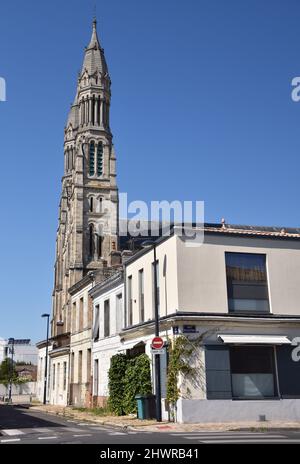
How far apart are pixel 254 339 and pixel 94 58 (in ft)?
254

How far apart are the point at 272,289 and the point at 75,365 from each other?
62.0 ft

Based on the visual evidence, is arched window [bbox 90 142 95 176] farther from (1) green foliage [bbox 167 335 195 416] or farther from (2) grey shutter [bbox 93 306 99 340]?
(1) green foliage [bbox 167 335 195 416]

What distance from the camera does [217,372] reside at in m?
19.1

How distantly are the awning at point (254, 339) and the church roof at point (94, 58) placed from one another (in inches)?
2932

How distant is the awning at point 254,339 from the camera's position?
19.1 metres

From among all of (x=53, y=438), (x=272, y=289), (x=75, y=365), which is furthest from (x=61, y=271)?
(x=53, y=438)

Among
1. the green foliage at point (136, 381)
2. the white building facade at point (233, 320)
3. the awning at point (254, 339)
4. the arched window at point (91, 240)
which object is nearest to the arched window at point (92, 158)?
the arched window at point (91, 240)

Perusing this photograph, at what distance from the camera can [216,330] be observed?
63.8 ft

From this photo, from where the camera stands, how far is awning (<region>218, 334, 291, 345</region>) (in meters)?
19.1

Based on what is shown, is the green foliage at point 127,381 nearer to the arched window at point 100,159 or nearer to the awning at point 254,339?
the awning at point 254,339

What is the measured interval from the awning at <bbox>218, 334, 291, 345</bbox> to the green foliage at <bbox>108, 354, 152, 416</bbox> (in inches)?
159

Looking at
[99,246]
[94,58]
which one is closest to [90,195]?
[99,246]

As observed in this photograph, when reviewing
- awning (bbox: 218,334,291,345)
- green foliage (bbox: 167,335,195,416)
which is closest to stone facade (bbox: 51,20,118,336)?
green foliage (bbox: 167,335,195,416)
